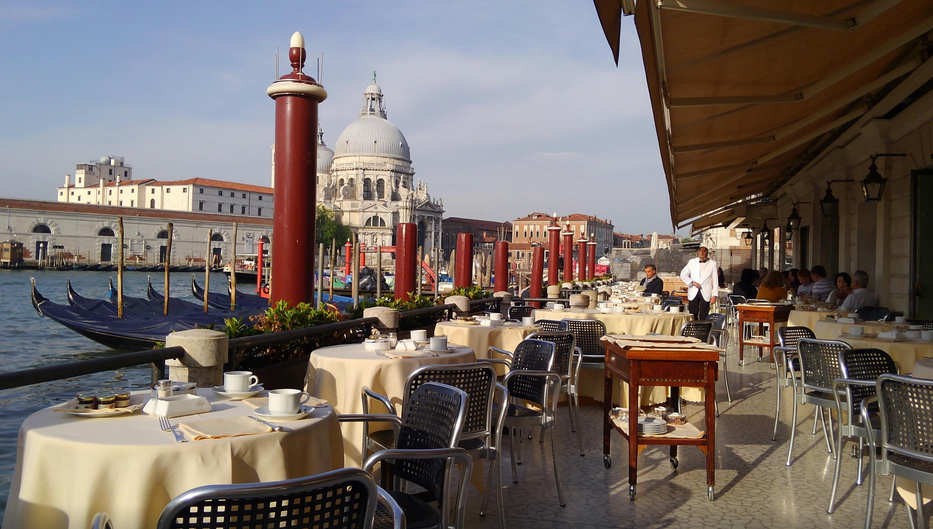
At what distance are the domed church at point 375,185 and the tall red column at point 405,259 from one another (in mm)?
73821

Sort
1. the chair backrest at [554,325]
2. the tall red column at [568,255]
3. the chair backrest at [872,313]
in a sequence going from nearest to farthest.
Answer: the chair backrest at [554,325] < the chair backrest at [872,313] < the tall red column at [568,255]

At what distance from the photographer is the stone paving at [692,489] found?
130 inches

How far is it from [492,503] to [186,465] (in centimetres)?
201

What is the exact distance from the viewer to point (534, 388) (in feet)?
13.1

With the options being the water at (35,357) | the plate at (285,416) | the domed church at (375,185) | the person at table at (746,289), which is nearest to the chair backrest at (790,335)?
the plate at (285,416)

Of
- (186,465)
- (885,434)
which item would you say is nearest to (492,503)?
(885,434)

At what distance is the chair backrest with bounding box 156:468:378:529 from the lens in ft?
4.39

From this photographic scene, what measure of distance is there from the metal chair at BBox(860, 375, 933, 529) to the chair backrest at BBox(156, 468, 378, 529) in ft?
7.06

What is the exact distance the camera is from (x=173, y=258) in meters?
62.5

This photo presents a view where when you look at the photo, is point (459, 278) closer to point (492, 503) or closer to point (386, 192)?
point (492, 503)

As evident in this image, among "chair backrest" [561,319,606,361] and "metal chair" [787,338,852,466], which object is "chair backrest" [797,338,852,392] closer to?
"metal chair" [787,338,852,466]

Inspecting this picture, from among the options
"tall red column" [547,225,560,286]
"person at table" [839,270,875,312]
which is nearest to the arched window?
"tall red column" [547,225,560,286]

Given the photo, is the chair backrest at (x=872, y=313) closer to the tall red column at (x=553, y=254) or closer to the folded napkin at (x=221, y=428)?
the folded napkin at (x=221, y=428)

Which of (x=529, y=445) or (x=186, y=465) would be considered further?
(x=529, y=445)
